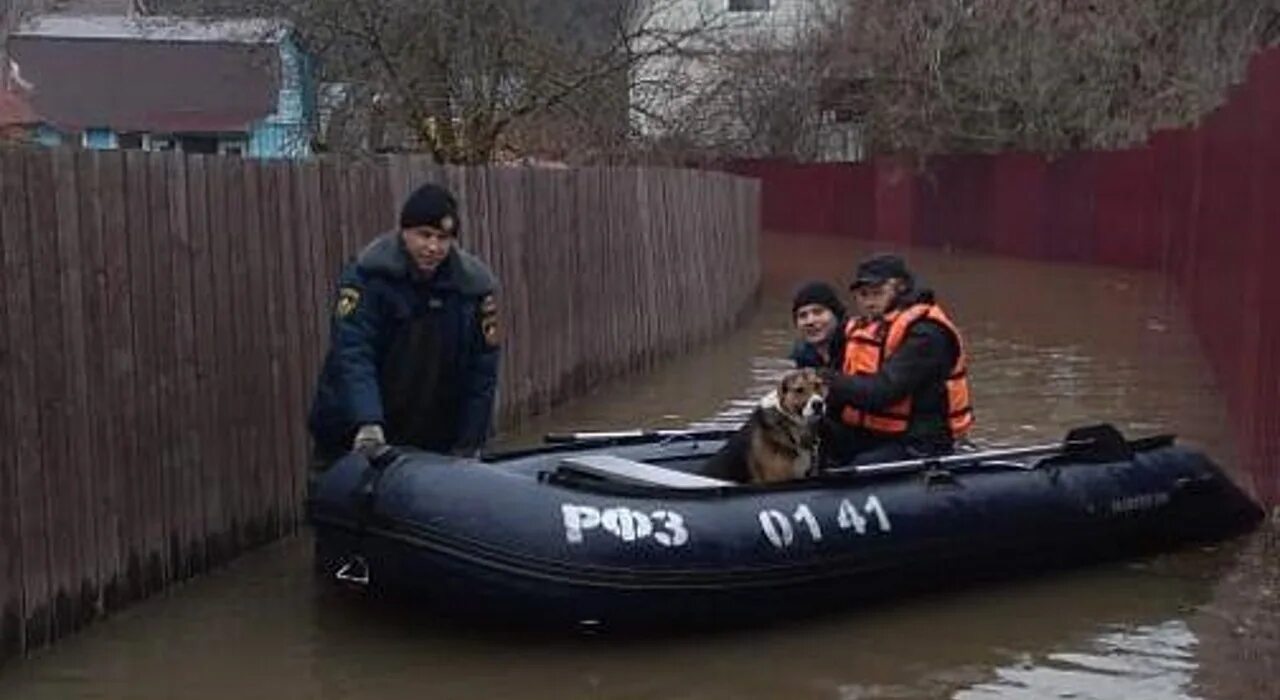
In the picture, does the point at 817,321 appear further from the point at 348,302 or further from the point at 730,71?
the point at 730,71

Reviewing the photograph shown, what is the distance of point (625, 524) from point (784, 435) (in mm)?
1214

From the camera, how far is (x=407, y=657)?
296 inches

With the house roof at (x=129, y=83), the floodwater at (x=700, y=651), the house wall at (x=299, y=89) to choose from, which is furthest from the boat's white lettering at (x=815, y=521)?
the house roof at (x=129, y=83)

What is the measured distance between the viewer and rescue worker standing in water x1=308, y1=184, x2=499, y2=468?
7.97m

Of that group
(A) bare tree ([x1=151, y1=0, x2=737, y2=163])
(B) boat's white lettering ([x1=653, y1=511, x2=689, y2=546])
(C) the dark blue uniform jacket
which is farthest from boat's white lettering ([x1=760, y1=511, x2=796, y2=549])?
(A) bare tree ([x1=151, y1=0, x2=737, y2=163])

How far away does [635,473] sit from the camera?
26.4 feet

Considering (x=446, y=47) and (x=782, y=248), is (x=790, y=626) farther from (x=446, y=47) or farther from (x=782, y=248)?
(x=782, y=248)

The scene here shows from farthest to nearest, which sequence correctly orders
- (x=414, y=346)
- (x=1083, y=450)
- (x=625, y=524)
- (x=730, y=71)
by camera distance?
(x=730, y=71) < (x=1083, y=450) < (x=414, y=346) < (x=625, y=524)

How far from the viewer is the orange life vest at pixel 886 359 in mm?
8742

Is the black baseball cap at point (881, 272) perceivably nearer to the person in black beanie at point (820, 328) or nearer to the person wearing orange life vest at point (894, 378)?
the person wearing orange life vest at point (894, 378)

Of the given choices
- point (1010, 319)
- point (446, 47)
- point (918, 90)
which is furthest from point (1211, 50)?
point (446, 47)

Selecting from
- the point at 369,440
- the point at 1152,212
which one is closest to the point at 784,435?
the point at 369,440

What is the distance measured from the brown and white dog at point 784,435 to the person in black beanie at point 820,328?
575mm

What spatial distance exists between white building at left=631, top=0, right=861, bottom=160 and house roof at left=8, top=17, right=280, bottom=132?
13.1m
